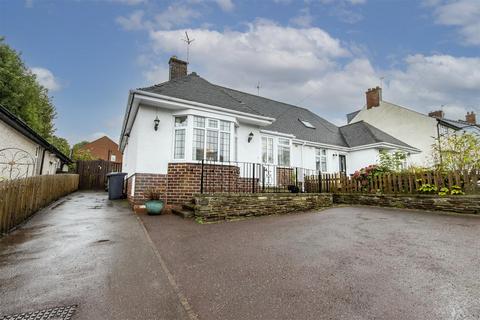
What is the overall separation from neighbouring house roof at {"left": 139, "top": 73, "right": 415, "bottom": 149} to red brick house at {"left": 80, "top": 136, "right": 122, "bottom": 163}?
33.1m

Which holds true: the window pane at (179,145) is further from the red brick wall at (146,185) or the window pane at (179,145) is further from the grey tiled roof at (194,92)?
the grey tiled roof at (194,92)

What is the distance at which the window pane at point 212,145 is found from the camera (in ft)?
28.7

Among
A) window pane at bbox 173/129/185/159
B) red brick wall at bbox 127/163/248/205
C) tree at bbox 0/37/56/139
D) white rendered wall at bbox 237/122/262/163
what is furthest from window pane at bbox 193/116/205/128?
tree at bbox 0/37/56/139

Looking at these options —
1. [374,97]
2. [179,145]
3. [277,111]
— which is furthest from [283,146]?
[374,97]

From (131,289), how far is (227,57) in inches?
560

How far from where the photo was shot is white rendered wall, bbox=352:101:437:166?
18.6 meters

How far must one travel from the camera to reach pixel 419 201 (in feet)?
25.8

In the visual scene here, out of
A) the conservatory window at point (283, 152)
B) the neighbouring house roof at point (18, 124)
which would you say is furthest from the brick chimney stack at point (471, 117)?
the neighbouring house roof at point (18, 124)

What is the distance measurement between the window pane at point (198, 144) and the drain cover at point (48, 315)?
21.0 feet

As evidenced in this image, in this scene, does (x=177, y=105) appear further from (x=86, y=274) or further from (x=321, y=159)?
(x=321, y=159)

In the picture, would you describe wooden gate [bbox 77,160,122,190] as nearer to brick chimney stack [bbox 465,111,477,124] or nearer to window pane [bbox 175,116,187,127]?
window pane [bbox 175,116,187,127]

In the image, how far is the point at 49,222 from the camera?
20.5 ft

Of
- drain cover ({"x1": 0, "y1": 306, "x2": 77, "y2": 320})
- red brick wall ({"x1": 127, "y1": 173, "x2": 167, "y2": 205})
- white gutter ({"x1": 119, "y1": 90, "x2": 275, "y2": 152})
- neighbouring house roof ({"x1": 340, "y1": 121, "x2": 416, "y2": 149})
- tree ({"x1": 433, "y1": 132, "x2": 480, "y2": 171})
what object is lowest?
drain cover ({"x1": 0, "y1": 306, "x2": 77, "y2": 320})

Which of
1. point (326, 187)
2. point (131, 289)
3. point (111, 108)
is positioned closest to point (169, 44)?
point (111, 108)
